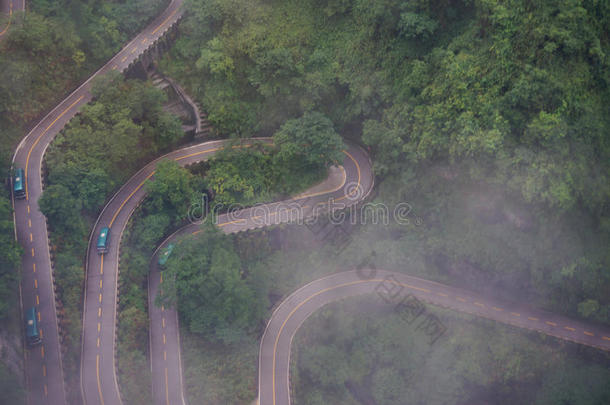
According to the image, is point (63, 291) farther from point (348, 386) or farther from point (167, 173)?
point (348, 386)

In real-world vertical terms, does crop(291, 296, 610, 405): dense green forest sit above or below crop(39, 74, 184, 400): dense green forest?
below

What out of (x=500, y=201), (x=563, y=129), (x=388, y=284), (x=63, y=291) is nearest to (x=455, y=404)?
(x=388, y=284)

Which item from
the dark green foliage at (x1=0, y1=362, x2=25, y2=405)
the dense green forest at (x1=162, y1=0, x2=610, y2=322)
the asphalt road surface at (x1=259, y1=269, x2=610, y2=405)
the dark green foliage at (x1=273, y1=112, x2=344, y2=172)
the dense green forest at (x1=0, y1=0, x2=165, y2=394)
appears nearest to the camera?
the dark green foliage at (x1=0, y1=362, x2=25, y2=405)

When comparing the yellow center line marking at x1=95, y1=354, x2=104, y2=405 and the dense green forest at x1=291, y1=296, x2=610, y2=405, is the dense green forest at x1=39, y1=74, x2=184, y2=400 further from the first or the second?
the dense green forest at x1=291, y1=296, x2=610, y2=405

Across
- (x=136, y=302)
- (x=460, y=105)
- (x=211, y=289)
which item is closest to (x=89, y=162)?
(x=136, y=302)

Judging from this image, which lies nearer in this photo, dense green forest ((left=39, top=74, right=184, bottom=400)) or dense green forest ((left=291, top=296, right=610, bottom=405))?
dense green forest ((left=39, top=74, right=184, bottom=400))

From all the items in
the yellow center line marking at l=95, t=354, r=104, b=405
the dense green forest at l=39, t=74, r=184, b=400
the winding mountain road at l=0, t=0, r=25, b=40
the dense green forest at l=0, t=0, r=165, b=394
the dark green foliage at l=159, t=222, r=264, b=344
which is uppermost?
the winding mountain road at l=0, t=0, r=25, b=40

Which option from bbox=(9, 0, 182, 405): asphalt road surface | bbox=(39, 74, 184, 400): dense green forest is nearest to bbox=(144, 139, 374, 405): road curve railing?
bbox=(39, 74, 184, 400): dense green forest
